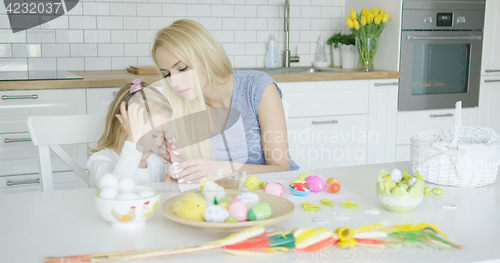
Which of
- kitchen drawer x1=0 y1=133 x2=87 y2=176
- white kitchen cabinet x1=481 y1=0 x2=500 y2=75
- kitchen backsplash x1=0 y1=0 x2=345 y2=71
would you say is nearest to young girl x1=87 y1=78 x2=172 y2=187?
kitchen drawer x1=0 y1=133 x2=87 y2=176

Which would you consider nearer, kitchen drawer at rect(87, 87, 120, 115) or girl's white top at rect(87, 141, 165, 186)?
girl's white top at rect(87, 141, 165, 186)

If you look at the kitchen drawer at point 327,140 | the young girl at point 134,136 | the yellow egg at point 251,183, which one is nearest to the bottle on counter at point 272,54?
the kitchen drawer at point 327,140

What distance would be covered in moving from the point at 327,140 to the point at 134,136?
1937 millimetres

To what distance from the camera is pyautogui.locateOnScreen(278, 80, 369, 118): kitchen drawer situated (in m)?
3.08

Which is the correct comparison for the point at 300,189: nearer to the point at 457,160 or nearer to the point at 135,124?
the point at 457,160

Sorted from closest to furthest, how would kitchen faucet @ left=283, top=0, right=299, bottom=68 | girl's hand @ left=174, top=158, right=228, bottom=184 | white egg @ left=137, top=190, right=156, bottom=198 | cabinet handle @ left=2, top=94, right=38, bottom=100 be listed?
white egg @ left=137, top=190, right=156, bottom=198 < girl's hand @ left=174, top=158, right=228, bottom=184 < cabinet handle @ left=2, top=94, right=38, bottom=100 < kitchen faucet @ left=283, top=0, right=299, bottom=68

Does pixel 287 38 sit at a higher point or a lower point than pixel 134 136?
higher

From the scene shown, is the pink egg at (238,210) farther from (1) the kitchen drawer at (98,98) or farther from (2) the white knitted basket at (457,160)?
(1) the kitchen drawer at (98,98)

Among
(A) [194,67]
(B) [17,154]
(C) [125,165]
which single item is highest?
(A) [194,67]

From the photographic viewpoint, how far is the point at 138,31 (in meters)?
3.30

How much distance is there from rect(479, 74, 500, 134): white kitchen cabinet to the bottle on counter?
1512 millimetres

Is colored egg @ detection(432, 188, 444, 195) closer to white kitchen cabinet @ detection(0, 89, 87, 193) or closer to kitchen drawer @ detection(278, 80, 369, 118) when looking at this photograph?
kitchen drawer @ detection(278, 80, 369, 118)

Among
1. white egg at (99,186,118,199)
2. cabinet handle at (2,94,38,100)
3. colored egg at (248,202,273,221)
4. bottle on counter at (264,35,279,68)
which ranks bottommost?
colored egg at (248,202,273,221)

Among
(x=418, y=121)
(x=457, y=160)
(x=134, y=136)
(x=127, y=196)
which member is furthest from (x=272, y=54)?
(x=127, y=196)
